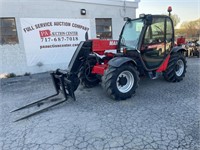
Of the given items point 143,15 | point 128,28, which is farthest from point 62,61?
point 143,15

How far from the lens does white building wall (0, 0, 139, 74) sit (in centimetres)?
676

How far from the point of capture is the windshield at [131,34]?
14.9 feet

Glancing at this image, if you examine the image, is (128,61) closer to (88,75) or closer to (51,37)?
(88,75)

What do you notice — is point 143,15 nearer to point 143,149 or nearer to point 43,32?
point 143,149

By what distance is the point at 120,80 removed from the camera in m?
4.12

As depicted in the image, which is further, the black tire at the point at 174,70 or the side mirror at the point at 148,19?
the black tire at the point at 174,70

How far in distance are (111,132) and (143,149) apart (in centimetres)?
62

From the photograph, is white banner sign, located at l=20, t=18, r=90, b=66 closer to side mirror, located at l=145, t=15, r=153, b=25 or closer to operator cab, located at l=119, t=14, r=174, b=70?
operator cab, located at l=119, t=14, r=174, b=70

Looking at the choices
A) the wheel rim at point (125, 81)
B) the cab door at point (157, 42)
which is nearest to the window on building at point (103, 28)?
the cab door at point (157, 42)

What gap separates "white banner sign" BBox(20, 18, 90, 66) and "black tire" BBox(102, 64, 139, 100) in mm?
4463

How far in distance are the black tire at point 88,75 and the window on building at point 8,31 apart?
12.8 feet

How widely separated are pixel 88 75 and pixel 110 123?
2.15 m

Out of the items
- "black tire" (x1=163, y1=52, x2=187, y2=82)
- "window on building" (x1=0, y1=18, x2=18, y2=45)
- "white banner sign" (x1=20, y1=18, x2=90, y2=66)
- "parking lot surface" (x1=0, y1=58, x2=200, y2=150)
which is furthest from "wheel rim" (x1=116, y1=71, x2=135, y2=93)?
"window on building" (x1=0, y1=18, x2=18, y2=45)

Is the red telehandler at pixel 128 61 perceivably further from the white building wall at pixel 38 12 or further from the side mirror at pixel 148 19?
the white building wall at pixel 38 12
